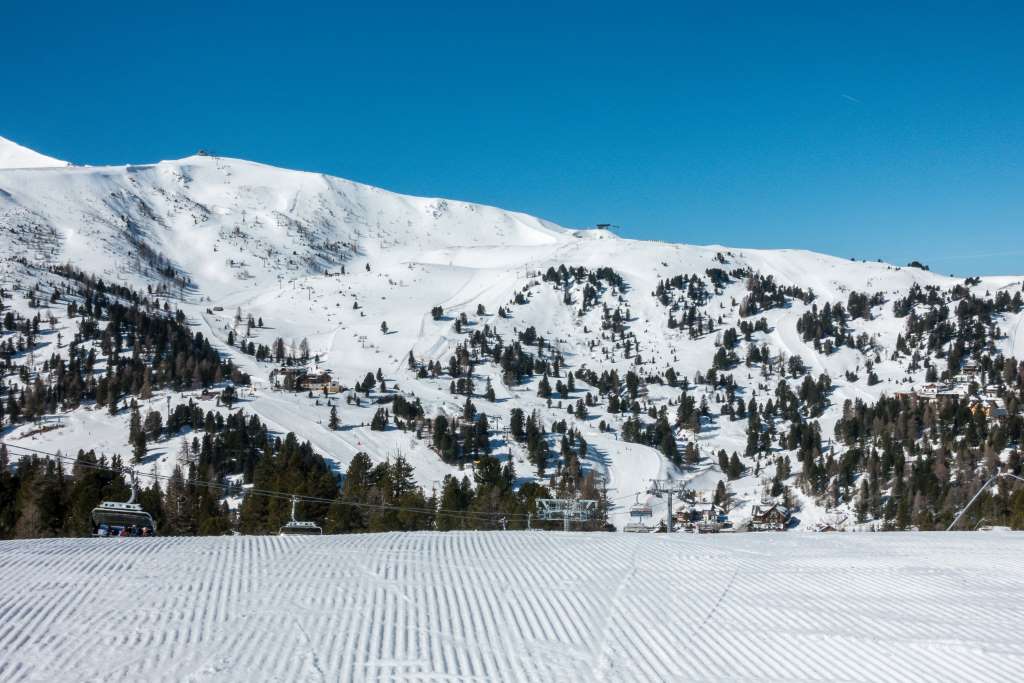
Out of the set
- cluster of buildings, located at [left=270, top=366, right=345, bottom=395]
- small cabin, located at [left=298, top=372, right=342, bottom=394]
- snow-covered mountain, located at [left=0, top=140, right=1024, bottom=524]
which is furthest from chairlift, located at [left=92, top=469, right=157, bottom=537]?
small cabin, located at [left=298, top=372, right=342, bottom=394]

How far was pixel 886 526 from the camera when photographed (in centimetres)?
6631

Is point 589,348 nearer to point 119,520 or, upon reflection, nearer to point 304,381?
point 304,381

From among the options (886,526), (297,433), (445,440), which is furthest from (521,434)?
(886,526)

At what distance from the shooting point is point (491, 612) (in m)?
15.2

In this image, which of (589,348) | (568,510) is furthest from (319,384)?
(568,510)

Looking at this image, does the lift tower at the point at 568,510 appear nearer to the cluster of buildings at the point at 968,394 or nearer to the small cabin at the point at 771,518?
the small cabin at the point at 771,518

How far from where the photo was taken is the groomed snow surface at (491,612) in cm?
1243

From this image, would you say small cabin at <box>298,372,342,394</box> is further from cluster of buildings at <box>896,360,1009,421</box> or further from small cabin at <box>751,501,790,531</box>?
cluster of buildings at <box>896,360,1009,421</box>

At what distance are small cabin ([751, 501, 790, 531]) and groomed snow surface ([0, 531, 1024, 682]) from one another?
55763 millimetres

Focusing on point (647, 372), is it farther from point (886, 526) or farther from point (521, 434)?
point (886, 526)

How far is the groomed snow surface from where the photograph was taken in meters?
12.4

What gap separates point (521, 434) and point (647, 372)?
168 ft

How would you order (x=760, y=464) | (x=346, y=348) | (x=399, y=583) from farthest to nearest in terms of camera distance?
(x=346, y=348)
(x=760, y=464)
(x=399, y=583)

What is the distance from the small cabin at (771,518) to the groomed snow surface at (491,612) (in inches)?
2195
